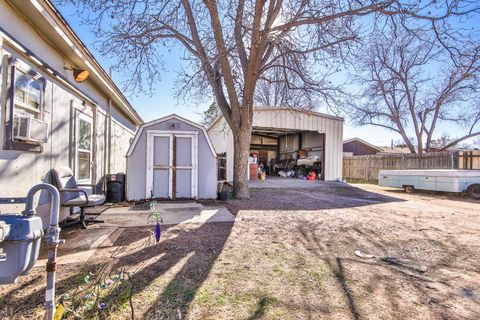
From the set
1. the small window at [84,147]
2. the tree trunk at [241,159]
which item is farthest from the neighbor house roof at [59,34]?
the tree trunk at [241,159]

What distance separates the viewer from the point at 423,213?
6.11 metres

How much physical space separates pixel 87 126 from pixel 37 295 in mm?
4526

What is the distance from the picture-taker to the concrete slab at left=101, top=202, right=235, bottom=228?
4769mm

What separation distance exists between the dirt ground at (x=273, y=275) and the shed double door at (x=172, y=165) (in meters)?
2.55

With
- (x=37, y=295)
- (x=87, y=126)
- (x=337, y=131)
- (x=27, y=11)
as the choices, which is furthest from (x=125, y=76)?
(x=337, y=131)

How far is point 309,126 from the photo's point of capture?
13609 millimetres

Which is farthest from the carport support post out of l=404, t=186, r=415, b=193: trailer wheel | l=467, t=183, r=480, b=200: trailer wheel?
l=467, t=183, r=480, b=200: trailer wheel

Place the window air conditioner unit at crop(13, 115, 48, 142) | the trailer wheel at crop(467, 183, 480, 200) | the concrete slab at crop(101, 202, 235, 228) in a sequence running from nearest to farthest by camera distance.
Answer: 1. the window air conditioner unit at crop(13, 115, 48, 142)
2. the concrete slab at crop(101, 202, 235, 228)
3. the trailer wheel at crop(467, 183, 480, 200)

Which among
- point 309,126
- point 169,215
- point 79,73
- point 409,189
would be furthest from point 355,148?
point 79,73

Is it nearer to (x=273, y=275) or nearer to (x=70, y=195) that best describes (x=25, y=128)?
(x=70, y=195)

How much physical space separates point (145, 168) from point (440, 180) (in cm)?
1005

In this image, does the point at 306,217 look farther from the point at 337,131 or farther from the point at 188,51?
the point at 337,131

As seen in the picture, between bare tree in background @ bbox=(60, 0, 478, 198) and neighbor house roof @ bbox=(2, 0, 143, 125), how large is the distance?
160 cm

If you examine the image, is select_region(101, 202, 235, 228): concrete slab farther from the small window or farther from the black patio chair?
the small window
